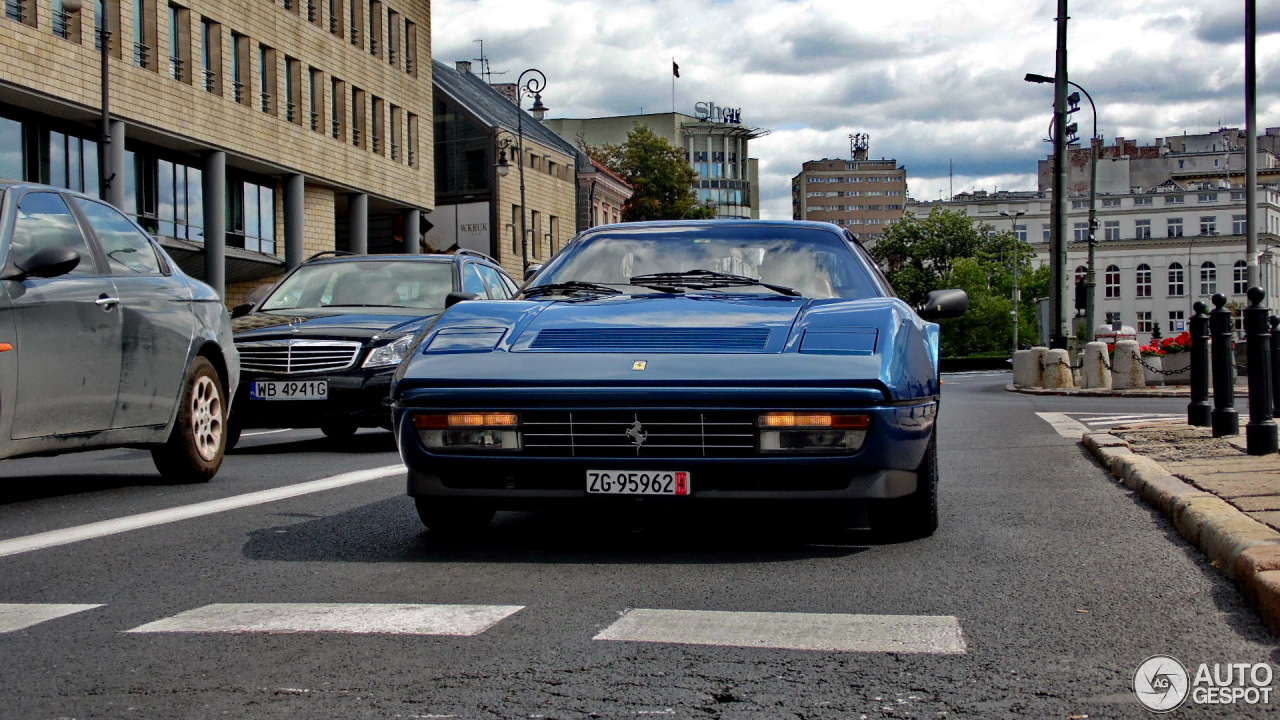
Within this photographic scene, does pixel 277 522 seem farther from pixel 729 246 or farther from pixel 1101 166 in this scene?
pixel 1101 166

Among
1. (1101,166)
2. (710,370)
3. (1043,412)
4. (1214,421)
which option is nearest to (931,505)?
(710,370)

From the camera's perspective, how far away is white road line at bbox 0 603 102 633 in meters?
4.45

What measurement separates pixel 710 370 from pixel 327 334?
667cm

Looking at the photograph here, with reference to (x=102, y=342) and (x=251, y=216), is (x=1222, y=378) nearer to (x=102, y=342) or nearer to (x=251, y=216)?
(x=102, y=342)

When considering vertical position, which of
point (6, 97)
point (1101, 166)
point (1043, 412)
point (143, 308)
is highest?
point (1101, 166)

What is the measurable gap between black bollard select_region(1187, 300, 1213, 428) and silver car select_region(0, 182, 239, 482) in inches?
324

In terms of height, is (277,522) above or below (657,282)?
below

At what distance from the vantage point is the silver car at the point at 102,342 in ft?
23.8

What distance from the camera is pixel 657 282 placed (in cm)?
705

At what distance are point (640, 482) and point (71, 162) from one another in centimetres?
3002

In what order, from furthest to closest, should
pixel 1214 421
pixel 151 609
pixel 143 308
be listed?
1. pixel 1214 421
2. pixel 143 308
3. pixel 151 609

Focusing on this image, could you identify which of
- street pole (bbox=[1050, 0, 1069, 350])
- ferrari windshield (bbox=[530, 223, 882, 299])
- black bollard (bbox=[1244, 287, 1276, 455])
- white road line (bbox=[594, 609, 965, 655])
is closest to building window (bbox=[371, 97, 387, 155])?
street pole (bbox=[1050, 0, 1069, 350])

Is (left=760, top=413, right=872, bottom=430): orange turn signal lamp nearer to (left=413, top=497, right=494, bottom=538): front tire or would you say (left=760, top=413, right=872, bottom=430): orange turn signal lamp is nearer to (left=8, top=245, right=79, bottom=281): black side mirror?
(left=413, top=497, right=494, bottom=538): front tire

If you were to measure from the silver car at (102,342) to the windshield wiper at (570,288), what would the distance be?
2208 millimetres
